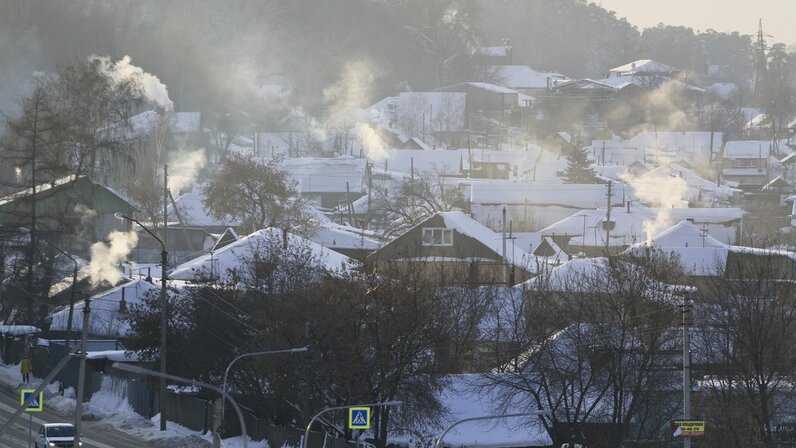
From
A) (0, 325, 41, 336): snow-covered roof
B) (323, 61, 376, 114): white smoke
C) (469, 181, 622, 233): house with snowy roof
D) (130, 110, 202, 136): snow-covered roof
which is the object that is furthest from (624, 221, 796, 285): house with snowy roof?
(323, 61, 376, 114): white smoke

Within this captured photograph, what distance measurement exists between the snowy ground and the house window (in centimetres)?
1805

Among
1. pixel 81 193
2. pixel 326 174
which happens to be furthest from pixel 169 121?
pixel 81 193

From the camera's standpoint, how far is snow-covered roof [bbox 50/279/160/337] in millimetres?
52969

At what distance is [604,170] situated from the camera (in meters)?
120

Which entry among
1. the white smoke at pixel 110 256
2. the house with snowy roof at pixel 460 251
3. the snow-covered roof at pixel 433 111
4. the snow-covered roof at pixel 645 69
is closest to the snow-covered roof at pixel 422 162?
the snow-covered roof at pixel 433 111

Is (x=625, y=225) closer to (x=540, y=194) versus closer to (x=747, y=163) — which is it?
(x=540, y=194)

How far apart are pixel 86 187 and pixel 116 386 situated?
65.5 feet

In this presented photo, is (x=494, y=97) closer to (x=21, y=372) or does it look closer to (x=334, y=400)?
(x=21, y=372)

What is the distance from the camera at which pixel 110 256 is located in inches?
2409

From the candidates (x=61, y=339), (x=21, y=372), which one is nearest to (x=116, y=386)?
(x=21, y=372)

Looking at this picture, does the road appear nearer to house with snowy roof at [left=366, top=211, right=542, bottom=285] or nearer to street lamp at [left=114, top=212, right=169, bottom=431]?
street lamp at [left=114, top=212, right=169, bottom=431]

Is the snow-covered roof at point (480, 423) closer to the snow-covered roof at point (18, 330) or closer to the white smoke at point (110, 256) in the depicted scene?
the snow-covered roof at point (18, 330)

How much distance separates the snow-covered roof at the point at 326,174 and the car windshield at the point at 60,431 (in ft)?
223

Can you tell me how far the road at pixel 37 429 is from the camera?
124 feet
